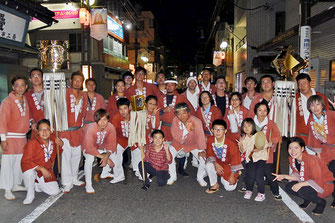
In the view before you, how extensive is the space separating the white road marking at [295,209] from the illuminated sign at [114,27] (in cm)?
2056

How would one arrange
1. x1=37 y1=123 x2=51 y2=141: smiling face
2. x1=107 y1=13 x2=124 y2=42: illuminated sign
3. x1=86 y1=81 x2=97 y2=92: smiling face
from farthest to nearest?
x1=107 y1=13 x2=124 y2=42: illuminated sign
x1=86 y1=81 x2=97 y2=92: smiling face
x1=37 y1=123 x2=51 y2=141: smiling face

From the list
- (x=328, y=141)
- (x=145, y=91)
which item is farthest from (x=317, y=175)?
(x=145, y=91)

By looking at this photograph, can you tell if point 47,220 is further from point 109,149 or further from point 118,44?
point 118,44

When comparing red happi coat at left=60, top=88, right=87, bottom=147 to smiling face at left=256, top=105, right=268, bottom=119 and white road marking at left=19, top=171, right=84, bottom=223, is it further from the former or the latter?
smiling face at left=256, top=105, right=268, bottom=119

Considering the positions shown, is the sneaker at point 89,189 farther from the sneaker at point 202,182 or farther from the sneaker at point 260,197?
the sneaker at point 260,197

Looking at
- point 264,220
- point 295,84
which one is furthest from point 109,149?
point 295,84

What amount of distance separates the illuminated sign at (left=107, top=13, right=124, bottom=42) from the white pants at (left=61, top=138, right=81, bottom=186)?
746 inches

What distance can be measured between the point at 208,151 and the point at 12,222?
9.95 ft

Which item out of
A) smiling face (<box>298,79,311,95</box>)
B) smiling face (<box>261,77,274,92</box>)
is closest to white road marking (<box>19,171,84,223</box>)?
smiling face (<box>261,77,274,92</box>)

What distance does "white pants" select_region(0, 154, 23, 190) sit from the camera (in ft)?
14.0

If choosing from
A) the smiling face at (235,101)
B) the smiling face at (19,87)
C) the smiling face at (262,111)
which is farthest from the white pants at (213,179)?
the smiling face at (19,87)

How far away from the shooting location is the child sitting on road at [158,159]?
472 cm

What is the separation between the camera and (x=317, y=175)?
12.1 ft

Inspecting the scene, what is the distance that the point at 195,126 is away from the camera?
507 cm
